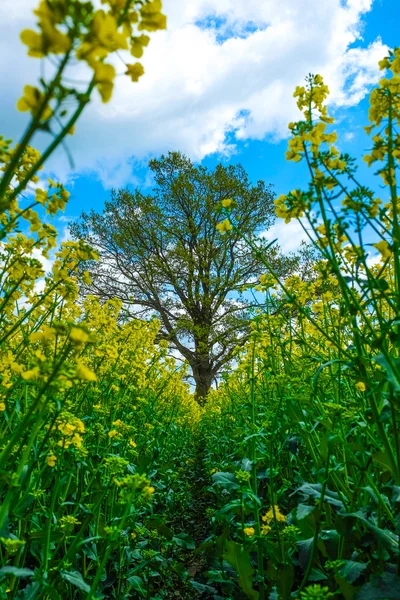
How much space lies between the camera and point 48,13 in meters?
0.85

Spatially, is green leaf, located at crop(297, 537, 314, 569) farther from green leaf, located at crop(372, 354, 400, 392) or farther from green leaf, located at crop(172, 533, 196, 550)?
green leaf, located at crop(172, 533, 196, 550)

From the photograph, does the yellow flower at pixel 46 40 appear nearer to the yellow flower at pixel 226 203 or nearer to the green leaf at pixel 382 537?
the yellow flower at pixel 226 203

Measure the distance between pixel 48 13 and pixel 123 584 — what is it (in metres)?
3.11

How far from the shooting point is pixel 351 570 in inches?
64.8

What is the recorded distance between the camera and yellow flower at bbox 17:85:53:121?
88 centimetres

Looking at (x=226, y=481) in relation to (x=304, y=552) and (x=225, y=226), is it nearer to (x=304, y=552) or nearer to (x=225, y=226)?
(x=304, y=552)

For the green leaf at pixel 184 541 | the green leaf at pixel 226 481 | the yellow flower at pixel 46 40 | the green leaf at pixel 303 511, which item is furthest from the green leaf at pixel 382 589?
the green leaf at pixel 184 541

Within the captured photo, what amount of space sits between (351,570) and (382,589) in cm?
31

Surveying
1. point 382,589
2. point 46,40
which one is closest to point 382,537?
point 382,589

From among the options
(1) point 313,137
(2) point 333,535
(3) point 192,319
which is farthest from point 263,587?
(3) point 192,319

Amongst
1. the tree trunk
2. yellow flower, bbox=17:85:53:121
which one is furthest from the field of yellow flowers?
the tree trunk

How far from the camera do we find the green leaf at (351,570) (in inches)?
63.4

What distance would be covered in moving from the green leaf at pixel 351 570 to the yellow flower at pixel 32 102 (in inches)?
71.5

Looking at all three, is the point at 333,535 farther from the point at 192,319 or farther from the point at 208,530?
the point at 192,319
